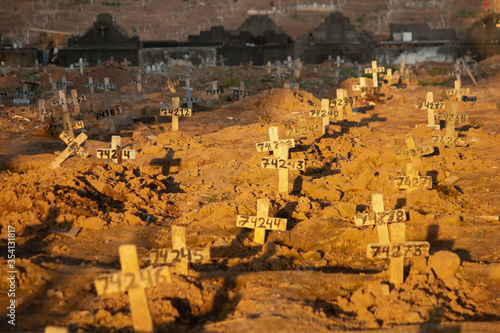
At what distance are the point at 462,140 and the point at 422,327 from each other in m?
7.83

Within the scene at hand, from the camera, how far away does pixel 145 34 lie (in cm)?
6719

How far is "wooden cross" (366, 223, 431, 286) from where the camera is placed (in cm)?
544

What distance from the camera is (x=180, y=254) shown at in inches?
210

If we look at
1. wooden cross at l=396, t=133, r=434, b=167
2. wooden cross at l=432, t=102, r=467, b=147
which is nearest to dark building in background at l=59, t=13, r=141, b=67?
wooden cross at l=432, t=102, r=467, b=147

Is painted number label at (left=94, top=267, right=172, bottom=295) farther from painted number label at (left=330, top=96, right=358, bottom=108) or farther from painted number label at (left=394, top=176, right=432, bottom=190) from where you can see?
painted number label at (left=330, top=96, right=358, bottom=108)

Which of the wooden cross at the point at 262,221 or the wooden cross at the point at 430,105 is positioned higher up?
the wooden cross at the point at 430,105

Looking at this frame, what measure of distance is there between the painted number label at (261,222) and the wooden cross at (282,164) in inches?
73.4

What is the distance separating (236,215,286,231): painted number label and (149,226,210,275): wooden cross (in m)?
1.56

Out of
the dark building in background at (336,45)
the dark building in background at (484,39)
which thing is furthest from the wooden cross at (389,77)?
the dark building in background at (484,39)

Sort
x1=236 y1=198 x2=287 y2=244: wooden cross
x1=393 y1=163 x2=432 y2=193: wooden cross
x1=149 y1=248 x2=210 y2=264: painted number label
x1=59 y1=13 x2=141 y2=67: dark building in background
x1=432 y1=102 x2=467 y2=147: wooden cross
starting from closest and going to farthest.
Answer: x1=149 y1=248 x2=210 y2=264: painted number label → x1=236 y1=198 x2=287 y2=244: wooden cross → x1=393 y1=163 x2=432 y2=193: wooden cross → x1=432 y1=102 x2=467 y2=147: wooden cross → x1=59 y1=13 x2=141 y2=67: dark building in background

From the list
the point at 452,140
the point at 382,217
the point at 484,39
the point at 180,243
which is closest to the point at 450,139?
the point at 452,140

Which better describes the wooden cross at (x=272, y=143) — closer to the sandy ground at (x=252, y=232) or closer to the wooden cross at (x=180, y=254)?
the sandy ground at (x=252, y=232)

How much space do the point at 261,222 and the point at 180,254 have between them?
1771 mm

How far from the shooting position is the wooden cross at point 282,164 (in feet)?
28.3
